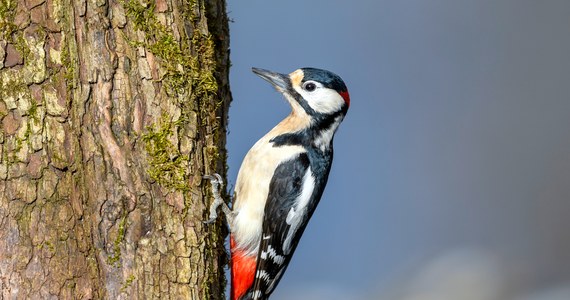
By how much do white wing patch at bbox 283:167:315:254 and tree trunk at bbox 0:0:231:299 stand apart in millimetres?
850

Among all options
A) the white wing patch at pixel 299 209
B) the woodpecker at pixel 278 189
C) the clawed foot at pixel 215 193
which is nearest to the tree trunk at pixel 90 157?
the clawed foot at pixel 215 193

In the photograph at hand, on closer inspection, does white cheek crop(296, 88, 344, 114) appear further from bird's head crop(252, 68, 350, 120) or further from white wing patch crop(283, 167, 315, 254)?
white wing patch crop(283, 167, 315, 254)

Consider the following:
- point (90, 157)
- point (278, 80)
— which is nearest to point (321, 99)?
point (278, 80)

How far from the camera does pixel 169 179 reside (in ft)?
8.54

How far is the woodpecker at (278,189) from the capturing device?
3.33 meters

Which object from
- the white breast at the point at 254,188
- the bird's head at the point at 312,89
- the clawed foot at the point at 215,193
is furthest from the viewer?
the bird's head at the point at 312,89

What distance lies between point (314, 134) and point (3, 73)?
1.50m

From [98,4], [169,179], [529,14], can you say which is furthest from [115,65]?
[529,14]

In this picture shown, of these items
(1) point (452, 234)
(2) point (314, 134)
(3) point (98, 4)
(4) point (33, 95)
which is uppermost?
(3) point (98, 4)

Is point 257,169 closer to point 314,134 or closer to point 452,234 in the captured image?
point 314,134

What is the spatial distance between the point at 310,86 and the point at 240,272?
0.92 meters

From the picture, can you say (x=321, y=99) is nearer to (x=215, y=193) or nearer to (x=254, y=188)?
(x=254, y=188)

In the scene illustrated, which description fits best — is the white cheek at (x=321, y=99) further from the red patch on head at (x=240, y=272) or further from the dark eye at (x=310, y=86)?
the red patch on head at (x=240, y=272)

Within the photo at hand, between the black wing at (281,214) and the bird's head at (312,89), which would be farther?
the bird's head at (312,89)
